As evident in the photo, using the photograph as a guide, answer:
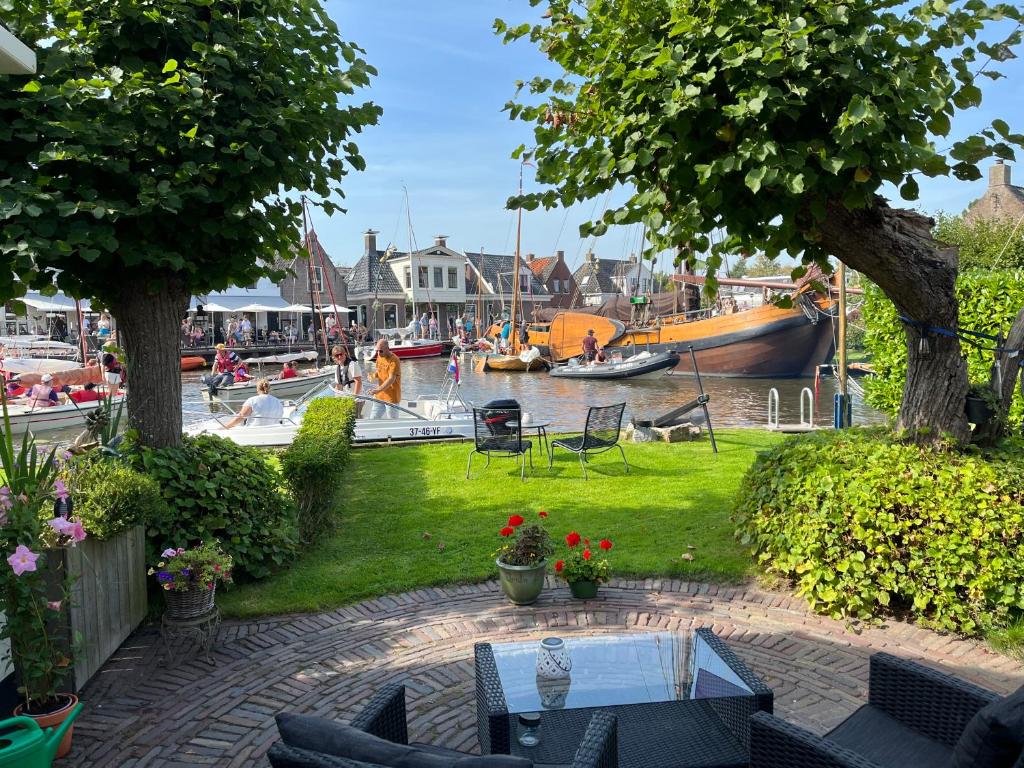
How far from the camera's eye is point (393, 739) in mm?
2752

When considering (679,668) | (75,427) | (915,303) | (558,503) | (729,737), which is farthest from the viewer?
(75,427)

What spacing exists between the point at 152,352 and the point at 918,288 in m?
5.69

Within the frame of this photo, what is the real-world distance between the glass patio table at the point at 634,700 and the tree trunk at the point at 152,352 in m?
3.49

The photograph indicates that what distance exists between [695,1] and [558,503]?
5472mm

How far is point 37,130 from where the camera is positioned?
448 centimetres

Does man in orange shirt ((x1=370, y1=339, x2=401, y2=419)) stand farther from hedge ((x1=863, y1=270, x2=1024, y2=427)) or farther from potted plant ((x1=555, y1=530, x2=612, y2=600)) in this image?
hedge ((x1=863, y1=270, x2=1024, y2=427))

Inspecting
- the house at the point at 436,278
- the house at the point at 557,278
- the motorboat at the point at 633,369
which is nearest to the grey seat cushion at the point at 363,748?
the motorboat at the point at 633,369

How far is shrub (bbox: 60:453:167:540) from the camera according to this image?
171 inches

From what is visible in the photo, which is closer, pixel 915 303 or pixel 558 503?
pixel 915 303

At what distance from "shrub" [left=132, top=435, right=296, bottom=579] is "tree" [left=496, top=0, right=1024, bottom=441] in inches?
126

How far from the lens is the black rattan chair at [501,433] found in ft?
30.3

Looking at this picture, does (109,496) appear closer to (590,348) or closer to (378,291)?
(590,348)

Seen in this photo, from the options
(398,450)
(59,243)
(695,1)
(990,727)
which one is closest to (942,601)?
(990,727)

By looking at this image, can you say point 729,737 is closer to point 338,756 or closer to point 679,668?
point 679,668
